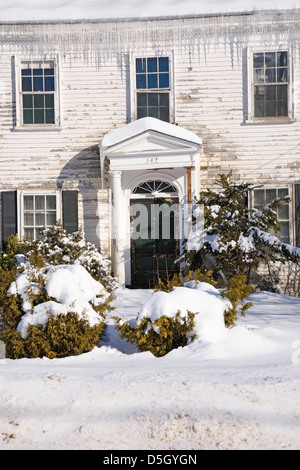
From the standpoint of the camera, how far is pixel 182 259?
10070 mm

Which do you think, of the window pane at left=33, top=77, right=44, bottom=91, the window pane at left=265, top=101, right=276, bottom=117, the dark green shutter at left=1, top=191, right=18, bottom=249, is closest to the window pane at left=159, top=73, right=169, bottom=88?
the window pane at left=265, top=101, right=276, bottom=117

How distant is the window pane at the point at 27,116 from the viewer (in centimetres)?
1211

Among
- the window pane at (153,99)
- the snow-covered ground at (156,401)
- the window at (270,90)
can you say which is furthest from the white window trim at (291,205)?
the snow-covered ground at (156,401)

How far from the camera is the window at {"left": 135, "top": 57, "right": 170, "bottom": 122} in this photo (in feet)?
39.2

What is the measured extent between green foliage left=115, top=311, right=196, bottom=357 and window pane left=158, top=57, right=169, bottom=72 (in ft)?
25.8

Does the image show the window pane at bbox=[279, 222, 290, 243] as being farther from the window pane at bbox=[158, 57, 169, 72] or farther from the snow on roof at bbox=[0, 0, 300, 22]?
the snow on roof at bbox=[0, 0, 300, 22]

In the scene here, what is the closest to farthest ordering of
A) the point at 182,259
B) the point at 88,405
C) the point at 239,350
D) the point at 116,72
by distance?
the point at 88,405, the point at 239,350, the point at 182,259, the point at 116,72

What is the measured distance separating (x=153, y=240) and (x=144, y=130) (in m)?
2.57

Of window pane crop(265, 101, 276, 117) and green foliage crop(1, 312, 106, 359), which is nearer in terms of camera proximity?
green foliage crop(1, 312, 106, 359)

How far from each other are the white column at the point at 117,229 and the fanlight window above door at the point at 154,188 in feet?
2.89

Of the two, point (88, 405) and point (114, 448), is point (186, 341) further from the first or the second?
point (114, 448)

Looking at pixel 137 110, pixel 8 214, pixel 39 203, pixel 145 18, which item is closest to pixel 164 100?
pixel 137 110
